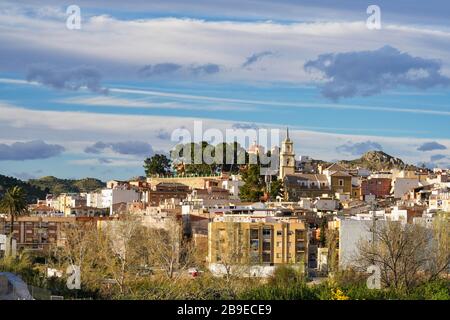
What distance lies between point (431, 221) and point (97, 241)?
760 centimetres

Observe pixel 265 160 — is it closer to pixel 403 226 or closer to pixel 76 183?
pixel 76 183

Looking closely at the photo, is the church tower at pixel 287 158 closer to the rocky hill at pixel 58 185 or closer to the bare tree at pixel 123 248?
the rocky hill at pixel 58 185

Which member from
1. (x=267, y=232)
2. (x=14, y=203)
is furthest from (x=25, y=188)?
(x=267, y=232)

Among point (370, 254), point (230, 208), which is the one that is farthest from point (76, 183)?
point (370, 254)

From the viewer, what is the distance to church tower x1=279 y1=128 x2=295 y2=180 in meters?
46.4

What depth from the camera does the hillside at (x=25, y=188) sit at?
4506 centimetres

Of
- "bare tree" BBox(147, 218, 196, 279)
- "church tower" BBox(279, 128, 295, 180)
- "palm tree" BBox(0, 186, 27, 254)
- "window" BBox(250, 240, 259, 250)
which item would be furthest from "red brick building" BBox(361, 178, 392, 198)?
"bare tree" BBox(147, 218, 196, 279)

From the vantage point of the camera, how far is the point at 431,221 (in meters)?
29.7

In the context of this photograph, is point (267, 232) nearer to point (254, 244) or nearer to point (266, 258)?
point (254, 244)

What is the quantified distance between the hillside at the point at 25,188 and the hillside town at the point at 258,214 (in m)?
1.55

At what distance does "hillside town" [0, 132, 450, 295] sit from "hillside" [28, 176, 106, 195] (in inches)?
323

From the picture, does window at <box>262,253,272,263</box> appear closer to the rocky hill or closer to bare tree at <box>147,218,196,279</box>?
bare tree at <box>147,218,196,279</box>

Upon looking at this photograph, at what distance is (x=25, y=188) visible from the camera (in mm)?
48938

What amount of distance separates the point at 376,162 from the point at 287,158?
1454 cm
